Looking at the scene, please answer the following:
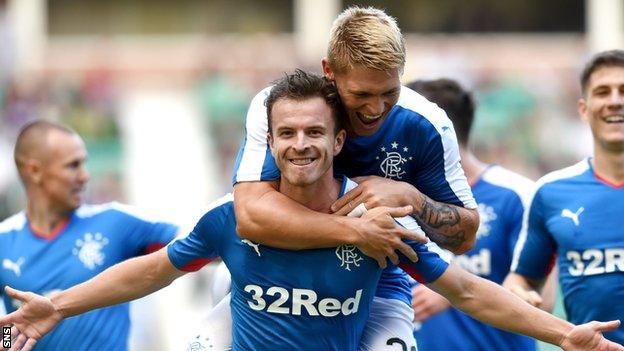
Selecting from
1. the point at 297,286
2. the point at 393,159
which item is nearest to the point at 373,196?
the point at 393,159

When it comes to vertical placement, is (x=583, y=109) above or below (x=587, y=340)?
above

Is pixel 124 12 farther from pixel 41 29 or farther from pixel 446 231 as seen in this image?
pixel 446 231

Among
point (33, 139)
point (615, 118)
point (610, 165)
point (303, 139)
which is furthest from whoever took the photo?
point (33, 139)

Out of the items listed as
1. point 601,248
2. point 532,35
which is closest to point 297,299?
point 601,248

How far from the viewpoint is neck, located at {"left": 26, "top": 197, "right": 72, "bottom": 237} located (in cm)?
764

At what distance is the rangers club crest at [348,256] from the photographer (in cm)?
571

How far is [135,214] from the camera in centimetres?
757

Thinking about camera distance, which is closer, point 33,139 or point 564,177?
point 564,177

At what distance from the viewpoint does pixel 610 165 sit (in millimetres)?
6895

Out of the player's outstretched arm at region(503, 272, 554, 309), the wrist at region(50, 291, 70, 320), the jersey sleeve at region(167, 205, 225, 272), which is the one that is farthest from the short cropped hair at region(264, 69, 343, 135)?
A: the player's outstretched arm at region(503, 272, 554, 309)

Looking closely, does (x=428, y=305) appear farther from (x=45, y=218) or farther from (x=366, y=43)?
(x=45, y=218)

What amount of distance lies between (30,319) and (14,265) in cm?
163

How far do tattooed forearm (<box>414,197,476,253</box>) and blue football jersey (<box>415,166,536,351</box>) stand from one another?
4.56 ft

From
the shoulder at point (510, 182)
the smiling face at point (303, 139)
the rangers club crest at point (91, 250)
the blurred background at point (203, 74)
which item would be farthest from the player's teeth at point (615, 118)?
the blurred background at point (203, 74)
